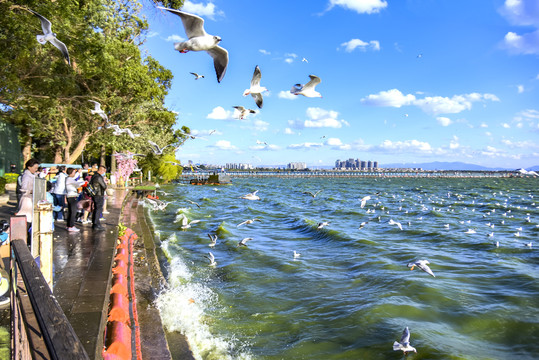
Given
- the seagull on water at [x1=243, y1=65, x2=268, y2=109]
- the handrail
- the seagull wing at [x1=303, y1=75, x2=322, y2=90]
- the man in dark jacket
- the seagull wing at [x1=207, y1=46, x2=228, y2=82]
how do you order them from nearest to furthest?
the handrail
the seagull wing at [x1=207, y1=46, x2=228, y2=82]
the seagull on water at [x1=243, y1=65, x2=268, y2=109]
the seagull wing at [x1=303, y1=75, x2=322, y2=90]
the man in dark jacket

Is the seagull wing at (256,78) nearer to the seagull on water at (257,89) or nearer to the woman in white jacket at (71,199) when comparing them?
the seagull on water at (257,89)

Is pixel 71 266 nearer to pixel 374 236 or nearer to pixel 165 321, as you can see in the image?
pixel 165 321

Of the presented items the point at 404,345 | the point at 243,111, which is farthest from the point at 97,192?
the point at 404,345

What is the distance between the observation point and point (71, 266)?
6594 millimetres

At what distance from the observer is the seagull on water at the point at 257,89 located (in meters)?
6.90

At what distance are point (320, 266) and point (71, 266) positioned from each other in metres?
6.85

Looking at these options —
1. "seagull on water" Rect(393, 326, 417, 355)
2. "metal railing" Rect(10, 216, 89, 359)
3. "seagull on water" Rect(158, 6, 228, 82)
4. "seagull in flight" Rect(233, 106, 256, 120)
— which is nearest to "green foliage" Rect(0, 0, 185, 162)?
"seagull in flight" Rect(233, 106, 256, 120)

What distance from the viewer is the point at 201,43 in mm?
5133

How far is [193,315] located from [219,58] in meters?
4.45

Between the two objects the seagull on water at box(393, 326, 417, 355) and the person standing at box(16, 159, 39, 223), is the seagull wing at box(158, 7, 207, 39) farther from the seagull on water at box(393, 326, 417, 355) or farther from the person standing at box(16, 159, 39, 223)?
the seagull on water at box(393, 326, 417, 355)

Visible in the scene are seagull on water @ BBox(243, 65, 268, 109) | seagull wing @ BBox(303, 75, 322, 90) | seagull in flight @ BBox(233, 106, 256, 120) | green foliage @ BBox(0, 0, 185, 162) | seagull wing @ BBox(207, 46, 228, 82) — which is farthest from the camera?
green foliage @ BBox(0, 0, 185, 162)

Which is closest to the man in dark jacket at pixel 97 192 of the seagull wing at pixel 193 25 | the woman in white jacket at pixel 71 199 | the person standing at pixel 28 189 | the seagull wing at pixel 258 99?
the woman in white jacket at pixel 71 199

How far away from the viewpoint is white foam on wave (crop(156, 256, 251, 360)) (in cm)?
547

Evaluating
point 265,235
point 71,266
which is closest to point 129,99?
point 265,235
